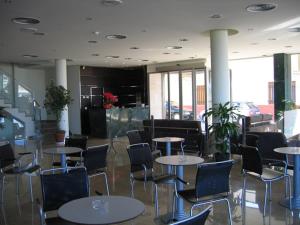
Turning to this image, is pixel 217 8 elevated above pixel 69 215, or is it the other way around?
pixel 217 8

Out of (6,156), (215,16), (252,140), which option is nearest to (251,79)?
(252,140)

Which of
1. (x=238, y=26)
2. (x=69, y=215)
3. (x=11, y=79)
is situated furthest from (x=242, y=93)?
(x=69, y=215)

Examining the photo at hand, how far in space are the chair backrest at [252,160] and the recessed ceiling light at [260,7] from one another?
2608mm

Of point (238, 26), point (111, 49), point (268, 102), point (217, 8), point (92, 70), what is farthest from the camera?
point (92, 70)

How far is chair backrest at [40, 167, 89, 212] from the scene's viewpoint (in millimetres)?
3369

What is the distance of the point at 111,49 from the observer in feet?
34.4

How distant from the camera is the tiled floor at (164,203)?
4.41m

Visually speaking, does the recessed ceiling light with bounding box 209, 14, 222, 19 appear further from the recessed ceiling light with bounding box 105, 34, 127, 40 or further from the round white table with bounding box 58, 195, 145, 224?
the round white table with bounding box 58, 195, 145, 224

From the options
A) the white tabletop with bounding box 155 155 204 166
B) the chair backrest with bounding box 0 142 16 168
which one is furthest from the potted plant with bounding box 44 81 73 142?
the white tabletop with bounding box 155 155 204 166

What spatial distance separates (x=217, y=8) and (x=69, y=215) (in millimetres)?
4653

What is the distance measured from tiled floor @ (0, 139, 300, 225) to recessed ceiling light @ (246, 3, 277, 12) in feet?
10.2

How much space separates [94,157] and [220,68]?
3.99 meters

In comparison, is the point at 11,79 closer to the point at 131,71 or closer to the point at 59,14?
the point at 131,71

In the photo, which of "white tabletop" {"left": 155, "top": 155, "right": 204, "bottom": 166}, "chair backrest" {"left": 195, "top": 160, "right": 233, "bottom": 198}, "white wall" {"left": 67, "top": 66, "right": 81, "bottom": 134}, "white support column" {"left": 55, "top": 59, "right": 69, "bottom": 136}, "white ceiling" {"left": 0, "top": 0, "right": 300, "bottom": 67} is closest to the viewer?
"chair backrest" {"left": 195, "top": 160, "right": 233, "bottom": 198}
